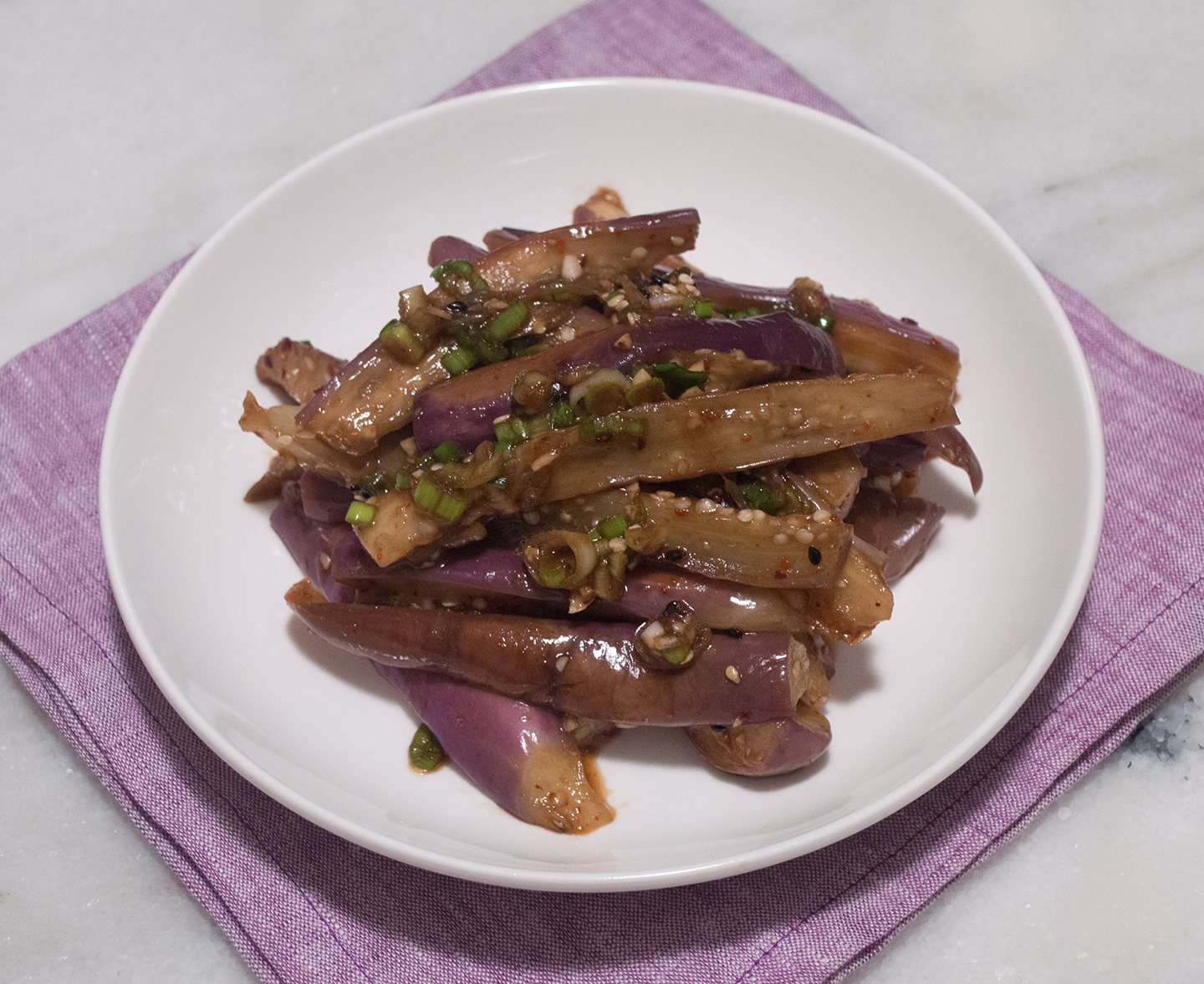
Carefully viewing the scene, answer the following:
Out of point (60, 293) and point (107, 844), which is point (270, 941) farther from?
point (60, 293)

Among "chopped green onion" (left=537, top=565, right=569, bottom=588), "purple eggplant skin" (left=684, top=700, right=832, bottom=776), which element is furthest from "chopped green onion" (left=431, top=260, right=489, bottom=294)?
"purple eggplant skin" (left=684, top=700, right=832, bottom=776)

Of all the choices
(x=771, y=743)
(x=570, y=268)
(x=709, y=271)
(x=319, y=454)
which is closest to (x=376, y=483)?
(x=319, y=454)

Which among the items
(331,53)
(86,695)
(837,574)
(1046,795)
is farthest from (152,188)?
(1046,795)

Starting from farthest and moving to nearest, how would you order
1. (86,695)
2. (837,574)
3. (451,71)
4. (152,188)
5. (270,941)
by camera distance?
(451,71) → (152,188) → (86,695) → (270,941) → (837,574)

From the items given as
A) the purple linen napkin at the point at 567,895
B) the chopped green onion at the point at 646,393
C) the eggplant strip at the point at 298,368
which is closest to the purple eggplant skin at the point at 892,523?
the purple linen napkin at the point at 567,895

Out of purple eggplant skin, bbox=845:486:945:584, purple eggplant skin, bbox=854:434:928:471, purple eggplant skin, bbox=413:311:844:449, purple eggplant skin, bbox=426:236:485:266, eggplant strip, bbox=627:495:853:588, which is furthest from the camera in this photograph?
purple eggplant skin, bbox=426:236:485:266

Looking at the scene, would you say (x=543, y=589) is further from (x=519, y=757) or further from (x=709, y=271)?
(x=709, y=271)

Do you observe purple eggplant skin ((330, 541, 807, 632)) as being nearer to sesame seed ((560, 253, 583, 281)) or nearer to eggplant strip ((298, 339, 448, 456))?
eggplant strip ((298, 339, 448, 456))
